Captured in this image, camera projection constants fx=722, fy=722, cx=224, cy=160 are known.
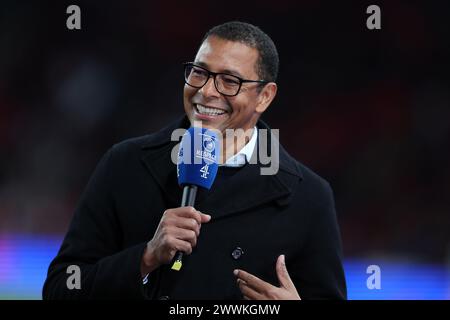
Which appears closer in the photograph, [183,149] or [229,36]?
[183,149]

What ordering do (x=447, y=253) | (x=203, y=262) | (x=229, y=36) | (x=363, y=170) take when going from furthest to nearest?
(x=363, y=170)
(x=447, y=253)
(x=229, y=36)
(x=203, y=262)

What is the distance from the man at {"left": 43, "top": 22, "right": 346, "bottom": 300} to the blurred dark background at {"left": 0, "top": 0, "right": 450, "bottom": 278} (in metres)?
2.89

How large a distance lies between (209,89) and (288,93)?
3.37m

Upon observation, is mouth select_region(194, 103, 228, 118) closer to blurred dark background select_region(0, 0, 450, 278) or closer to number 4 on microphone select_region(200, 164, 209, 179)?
number 4 on microphone select_region(200, 164, 209, 179)

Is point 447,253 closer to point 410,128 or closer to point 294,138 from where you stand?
point 410,128

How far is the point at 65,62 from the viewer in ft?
17.8

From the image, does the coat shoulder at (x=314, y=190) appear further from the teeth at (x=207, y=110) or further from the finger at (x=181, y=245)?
the finger at (x=181, y=245)

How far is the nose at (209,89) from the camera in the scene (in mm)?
2143

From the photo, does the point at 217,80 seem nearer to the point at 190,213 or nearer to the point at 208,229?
the point at 208,229

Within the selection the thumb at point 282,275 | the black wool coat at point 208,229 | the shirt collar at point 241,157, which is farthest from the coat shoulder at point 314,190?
the thumb at point 282,275

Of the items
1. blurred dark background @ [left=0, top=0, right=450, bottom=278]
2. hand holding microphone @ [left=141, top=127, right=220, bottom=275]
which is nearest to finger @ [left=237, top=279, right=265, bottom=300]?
hand holding microphone @ [left=141, top=127, right=220, bottom=275]

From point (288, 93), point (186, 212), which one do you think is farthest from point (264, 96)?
point (288, 93)

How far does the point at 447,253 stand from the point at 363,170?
0.82 meters
